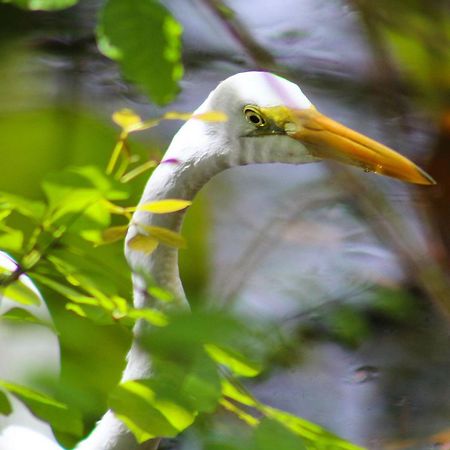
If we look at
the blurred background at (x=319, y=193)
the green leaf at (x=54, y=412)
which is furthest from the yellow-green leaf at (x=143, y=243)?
the blurred background at (x=319, y=193)

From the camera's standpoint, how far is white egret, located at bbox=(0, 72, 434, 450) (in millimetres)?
766

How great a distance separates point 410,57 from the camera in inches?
70.5

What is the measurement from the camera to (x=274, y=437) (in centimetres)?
53

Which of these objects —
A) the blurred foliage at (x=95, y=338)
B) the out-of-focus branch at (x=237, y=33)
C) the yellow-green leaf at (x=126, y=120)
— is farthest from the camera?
the out-of-focus branch at (x=237, y=33)

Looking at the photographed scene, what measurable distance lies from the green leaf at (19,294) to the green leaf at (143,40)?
155 millimetres

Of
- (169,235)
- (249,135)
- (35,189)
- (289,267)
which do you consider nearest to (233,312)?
(169,235)

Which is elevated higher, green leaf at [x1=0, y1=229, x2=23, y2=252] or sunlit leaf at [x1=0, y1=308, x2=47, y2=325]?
green leaf at [x1=0, y1=229, x2=23, y2=252]

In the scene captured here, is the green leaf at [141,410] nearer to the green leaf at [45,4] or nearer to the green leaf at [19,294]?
the green leaf at [19,294]

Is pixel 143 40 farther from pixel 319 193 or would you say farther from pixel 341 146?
pixel 319 193

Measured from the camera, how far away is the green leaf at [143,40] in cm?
56

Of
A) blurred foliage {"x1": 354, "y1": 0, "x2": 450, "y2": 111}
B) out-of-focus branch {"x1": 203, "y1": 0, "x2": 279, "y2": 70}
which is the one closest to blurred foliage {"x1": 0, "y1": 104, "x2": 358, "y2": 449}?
out-of-focus branch {"x1": 203, "y1": 0, "x2": 279, "y2": 70}

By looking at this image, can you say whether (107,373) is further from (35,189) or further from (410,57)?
(410,57)

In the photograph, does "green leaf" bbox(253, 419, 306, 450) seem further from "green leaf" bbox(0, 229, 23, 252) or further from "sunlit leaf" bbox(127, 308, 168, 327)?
"green leaf" bbox(0, 229, 23, 252)

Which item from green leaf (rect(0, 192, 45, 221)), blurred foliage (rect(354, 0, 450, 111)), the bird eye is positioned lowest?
blurred foliage (rect(354, 0, 450, 111))
